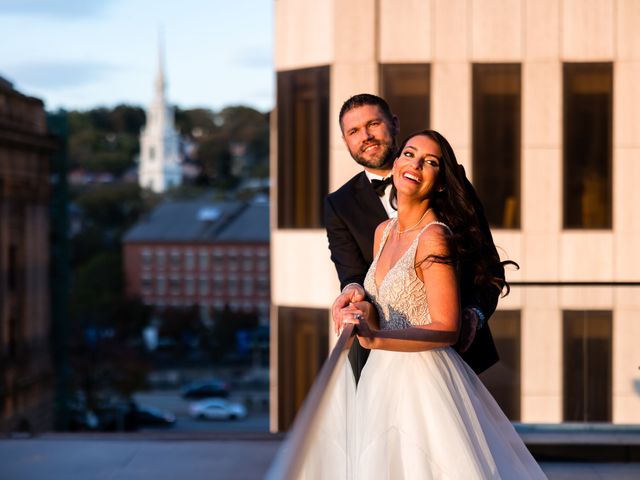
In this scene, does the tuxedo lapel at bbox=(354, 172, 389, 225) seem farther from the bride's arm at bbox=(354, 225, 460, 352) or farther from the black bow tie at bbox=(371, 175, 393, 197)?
the bride's arm at bbox=(354, 225, 460, 352)

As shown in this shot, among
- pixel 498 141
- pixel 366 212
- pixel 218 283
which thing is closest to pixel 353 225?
pixel 366 212

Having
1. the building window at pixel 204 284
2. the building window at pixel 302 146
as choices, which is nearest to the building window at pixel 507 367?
the building window at pixel 302 146

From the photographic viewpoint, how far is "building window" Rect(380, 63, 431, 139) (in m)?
15.8

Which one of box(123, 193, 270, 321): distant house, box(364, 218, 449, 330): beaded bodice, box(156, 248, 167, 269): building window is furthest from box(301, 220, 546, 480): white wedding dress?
box(156, 248, 167, 269): building window

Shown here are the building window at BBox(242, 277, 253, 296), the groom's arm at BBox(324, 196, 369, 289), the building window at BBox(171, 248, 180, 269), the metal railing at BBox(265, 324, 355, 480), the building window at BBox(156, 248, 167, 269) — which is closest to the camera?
the metal railing at BBox(265, 324, 355, 480)

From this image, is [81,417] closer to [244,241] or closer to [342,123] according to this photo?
[244,241]

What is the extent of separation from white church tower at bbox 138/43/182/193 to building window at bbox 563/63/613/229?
458 feet

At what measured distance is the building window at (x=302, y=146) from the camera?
1619cm

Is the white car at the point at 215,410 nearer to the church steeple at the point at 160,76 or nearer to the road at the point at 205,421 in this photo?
the road at the point at 205,421

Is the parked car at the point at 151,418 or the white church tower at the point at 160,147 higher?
the white church tower at the point at 160,147

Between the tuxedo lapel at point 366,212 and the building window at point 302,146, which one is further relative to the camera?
the building window at point 302,146

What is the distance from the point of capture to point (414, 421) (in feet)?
11.4

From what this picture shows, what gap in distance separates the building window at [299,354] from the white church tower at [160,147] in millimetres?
139415

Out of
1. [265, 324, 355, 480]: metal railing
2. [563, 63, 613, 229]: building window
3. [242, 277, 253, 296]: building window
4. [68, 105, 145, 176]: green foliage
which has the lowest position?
[242, 277, 253, 296]: building window
